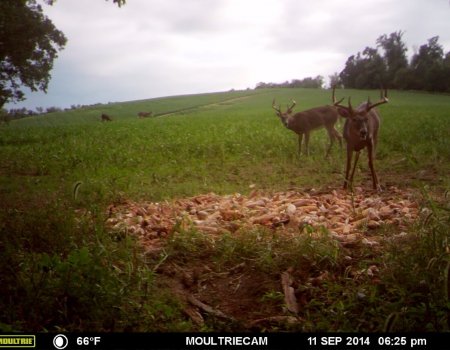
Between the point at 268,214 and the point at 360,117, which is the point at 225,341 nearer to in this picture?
the point at 268,214

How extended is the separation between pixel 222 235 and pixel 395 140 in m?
9.44

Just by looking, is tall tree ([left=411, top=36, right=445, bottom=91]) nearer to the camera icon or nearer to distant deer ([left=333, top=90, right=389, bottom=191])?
distant deer ([left=333, top=90, right=389, bottom=191])

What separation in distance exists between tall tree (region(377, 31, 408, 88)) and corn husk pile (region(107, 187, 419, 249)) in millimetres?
3610

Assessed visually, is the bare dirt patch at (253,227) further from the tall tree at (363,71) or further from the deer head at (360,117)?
the tall tree at (363,71)

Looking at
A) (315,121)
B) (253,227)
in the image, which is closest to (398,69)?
(315,121)

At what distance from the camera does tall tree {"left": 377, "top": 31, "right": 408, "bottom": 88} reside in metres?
9.28

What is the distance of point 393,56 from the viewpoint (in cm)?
978

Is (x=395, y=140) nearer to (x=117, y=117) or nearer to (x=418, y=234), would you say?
(x=418, y=234)

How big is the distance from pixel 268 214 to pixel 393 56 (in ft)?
19.9

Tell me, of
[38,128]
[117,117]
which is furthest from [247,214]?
[117,117]

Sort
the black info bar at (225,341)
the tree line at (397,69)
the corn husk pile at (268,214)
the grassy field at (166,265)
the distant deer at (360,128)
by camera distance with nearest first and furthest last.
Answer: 1. the black info bar at (225,341)
2. the grassy field at (166,265)
3. the corn husk pile at (268,214)
4. the distant deer at (360,128)
5. the tree line at (397,69)

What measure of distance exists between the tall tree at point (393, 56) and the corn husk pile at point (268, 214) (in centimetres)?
361

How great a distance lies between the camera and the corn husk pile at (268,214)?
5070mm

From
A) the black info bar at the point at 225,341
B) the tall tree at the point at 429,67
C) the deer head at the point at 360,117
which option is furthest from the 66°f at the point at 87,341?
the tall tree at the point at 429,67
